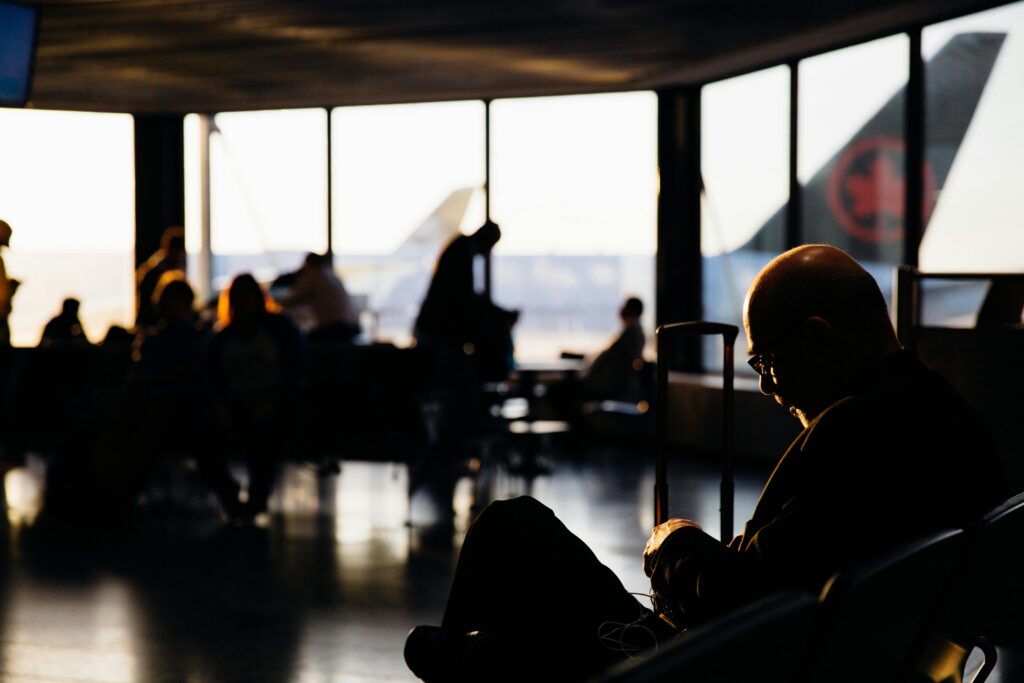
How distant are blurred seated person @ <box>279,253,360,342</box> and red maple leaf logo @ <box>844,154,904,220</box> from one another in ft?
12.4

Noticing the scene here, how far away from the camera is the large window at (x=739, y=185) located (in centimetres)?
935

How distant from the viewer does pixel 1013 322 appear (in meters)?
4.27

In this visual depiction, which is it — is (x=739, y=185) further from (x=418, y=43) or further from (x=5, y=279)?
(x=5, y=279)

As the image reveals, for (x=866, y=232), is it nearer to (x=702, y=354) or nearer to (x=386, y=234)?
(x=702, y=354)

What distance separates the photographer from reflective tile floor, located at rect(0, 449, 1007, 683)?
3.80 meters

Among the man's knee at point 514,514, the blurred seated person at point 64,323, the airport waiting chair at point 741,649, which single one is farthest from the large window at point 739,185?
the airport waiting chair at point 741,649

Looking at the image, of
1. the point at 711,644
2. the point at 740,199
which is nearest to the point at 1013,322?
the point at 711,644

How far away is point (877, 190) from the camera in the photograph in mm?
8367

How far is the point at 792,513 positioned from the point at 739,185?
826cm

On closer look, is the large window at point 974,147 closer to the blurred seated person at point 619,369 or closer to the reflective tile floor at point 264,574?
the reflective tile floor at point 264,574

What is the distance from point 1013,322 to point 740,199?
5.60m

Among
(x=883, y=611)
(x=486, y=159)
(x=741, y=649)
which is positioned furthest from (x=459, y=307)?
(x=741, y=649)

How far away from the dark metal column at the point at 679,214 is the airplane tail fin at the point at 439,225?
179cm

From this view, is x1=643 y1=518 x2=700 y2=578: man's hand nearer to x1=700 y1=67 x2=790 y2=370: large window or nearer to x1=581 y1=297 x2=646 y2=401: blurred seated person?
x1=581 y1=297 x2=646 y2=401: blurred seated person
